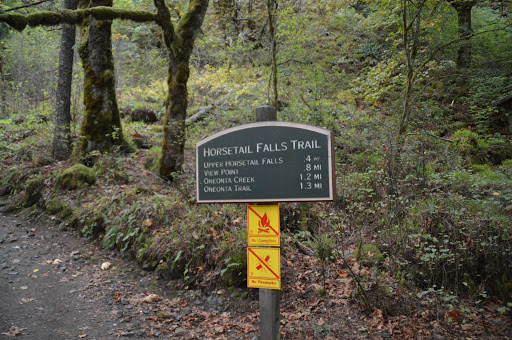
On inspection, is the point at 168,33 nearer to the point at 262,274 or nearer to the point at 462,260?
the point at 262,274

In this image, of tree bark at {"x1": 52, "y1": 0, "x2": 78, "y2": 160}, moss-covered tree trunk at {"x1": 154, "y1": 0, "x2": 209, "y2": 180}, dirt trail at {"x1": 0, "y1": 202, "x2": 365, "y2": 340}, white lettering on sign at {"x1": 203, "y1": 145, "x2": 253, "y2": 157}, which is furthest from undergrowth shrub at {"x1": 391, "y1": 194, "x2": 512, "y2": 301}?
tree bark at {"x1": 52, "y1": 0, "x2": 78, "y2": 160}

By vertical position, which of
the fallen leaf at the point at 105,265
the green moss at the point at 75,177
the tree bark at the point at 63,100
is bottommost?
the fallen leaf at the point at 105,265

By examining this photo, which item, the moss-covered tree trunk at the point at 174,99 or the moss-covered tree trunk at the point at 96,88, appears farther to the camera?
the moss-covered tree trunk at the point at 96,88

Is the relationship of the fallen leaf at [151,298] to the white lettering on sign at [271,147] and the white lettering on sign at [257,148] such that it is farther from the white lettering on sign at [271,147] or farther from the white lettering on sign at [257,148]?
the white lettering on sign at [271,147]

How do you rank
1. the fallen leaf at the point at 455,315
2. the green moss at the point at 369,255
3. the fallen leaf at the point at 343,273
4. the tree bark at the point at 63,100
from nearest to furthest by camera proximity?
1. the fallen leaf at the point at 455,315
2. the fallen leaf at the point at 343,273
3. the green moss at the point at 369,255
4. the tree bark at the point at 63,100

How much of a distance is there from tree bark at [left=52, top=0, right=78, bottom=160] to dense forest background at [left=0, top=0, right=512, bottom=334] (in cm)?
40

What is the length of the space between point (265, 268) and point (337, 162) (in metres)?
5.59

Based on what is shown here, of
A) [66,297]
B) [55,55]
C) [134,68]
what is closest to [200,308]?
[66,297]

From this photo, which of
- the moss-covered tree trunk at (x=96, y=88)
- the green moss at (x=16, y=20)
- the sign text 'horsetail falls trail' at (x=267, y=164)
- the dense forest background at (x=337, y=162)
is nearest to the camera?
the sign text 'horsetail falls trail' at (x=267, y=164)

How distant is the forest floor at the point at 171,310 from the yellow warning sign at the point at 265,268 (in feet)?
4.48

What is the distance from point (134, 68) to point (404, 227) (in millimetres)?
19169

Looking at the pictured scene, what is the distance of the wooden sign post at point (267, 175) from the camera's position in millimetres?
3088

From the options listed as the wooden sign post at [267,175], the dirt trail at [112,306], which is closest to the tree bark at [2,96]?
the dirt trail at [112,306]

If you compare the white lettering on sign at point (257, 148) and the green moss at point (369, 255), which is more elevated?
the white lettering on sign at point (257, 148)
